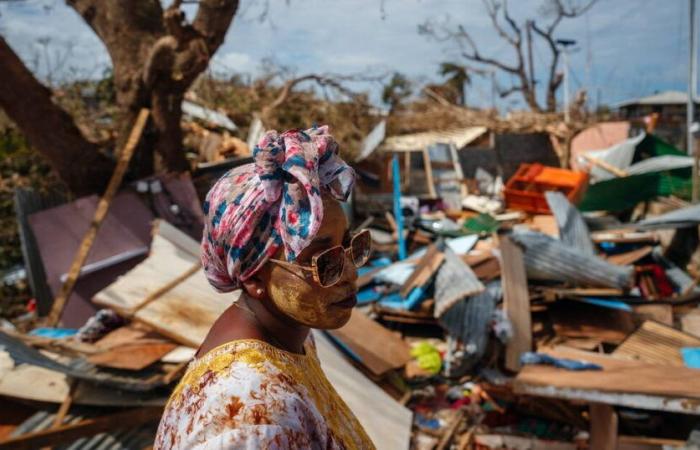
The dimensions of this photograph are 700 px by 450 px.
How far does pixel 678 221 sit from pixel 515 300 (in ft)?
12.0

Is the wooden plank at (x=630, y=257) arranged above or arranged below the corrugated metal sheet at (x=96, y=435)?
below

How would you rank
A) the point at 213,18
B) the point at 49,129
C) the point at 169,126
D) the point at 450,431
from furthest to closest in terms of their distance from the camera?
the point at 169,126, the point at 213,18, the point at 49,129, the point at 450,431

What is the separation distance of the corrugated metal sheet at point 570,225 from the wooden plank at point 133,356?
19.8 ft

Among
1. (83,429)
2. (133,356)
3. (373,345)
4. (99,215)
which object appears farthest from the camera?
(99,215)

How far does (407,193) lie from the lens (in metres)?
13.6

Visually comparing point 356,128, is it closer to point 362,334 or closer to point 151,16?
point 151,16

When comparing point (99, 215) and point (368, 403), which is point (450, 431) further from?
point (99, 215)

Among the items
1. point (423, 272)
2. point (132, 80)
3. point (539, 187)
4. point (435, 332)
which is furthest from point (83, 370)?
point (539, 187)

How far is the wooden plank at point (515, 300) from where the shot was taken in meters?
5.27

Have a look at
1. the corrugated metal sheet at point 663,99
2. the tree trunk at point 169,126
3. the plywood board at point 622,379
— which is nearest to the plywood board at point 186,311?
the plywood board at point 622,379

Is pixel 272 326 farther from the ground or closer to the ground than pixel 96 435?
farther from the ground

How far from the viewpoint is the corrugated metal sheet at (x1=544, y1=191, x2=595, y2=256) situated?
7.74 metres

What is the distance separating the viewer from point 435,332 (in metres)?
6.11

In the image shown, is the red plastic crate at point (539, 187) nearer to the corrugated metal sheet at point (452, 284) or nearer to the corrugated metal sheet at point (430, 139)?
the corrugated metal sheet at point (430, 139)
